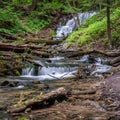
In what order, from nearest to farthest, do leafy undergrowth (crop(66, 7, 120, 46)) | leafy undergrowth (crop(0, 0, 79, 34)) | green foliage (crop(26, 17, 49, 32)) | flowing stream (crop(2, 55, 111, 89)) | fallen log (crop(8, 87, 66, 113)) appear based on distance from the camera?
fallen log (crop(8, 87, 66, 113)) < flowing stream (crop(2, 55, 111, 89)) < leafy undergrowth (crop(66, 7, 120, 46)) < leafy undergrowth (crop(0, 0, 79, 34)) < green foliage (crop(26, 17, 49, 32))

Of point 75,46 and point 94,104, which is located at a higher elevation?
point 75,46

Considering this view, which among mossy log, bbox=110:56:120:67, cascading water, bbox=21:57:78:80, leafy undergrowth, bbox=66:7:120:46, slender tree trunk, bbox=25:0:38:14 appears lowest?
cascading water, bbox=21:57:78:80

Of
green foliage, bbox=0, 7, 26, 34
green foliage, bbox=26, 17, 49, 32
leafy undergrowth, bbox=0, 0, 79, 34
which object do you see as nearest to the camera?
green foliage, bbox=0, 7, 26, 34

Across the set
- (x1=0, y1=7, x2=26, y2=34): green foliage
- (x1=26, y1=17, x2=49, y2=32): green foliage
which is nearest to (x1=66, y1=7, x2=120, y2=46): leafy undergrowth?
(x1=0, y1=7, x2=26, y2=34): green foliage

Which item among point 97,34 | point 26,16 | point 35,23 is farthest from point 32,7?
point 97,34

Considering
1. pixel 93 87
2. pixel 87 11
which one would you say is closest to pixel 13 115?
pixel 93 87

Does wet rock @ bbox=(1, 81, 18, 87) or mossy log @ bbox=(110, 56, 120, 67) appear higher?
mossy log @ bbox=(110, 56, 120, 67)

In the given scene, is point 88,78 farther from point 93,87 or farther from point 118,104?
point 118,104

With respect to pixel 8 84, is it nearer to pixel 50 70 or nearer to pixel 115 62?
pixel 50 70

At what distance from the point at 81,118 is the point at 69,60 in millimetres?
10293

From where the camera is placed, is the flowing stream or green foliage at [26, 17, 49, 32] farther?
green foliage at [26, 17, 49, 32]

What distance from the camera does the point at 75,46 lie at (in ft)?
73.5

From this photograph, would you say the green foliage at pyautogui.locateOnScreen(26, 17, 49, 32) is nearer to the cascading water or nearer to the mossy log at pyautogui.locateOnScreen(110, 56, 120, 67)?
the cascading water

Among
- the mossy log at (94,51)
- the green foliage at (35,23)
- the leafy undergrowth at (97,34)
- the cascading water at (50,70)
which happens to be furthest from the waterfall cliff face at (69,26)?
the cascading water at (50,70)
